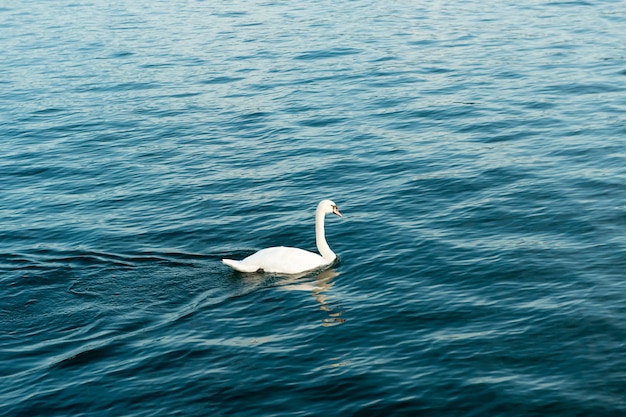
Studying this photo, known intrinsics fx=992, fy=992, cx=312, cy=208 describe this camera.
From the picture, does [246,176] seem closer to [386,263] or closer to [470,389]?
[386,263]

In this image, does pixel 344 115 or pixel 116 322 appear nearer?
pixel 116 322

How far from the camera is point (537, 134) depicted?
31.2 meters

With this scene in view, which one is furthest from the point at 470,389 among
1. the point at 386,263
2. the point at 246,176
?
the point at 246,176

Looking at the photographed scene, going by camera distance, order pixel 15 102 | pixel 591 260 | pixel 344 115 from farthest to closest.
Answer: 1. pixel 15 102
2. pixel 344 115
3. pixel 591 260

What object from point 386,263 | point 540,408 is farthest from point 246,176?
point 540,408

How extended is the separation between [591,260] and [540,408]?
6.55 meters

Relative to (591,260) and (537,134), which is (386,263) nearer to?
(591,260)

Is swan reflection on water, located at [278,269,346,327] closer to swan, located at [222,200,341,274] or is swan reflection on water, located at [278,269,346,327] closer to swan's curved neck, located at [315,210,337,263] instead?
swan, located at [222,200,341,274]

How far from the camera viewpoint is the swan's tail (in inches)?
841

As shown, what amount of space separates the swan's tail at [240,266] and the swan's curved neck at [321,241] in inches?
69.6

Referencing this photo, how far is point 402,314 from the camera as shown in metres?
19.7

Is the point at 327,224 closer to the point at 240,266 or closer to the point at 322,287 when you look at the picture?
the point at 322,287


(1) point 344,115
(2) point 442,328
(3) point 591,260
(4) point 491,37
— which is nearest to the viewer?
(2) point 442,328

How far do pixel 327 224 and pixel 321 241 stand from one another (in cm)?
303
